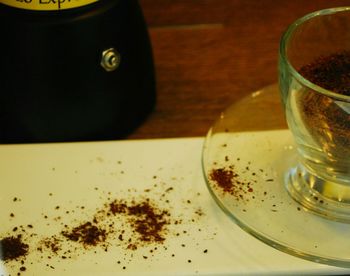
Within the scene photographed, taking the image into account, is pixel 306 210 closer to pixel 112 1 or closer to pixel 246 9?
pixel 112 1

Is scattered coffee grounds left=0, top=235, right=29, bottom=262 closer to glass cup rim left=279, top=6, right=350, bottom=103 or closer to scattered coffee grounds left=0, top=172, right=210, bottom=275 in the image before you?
scattered coffee grounds left=0, top=172, right=210, bottom=275

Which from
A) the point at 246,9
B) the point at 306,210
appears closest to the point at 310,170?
the point at 306,210

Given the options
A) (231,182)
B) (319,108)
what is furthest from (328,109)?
(231,182)

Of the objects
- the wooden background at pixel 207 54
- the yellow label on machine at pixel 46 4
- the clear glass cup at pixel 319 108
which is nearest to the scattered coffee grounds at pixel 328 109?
the clear glass cup at pixel 319 108

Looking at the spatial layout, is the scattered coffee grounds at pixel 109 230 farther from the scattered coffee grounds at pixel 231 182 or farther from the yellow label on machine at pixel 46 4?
the yellow label on machine at pixel 46 4

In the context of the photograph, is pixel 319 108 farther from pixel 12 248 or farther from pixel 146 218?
pixel 12 248

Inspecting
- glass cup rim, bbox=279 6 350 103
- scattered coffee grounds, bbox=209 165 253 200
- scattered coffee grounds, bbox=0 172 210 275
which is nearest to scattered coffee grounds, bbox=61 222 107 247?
scattered coffee grounds, bbox=0 172 210 275
